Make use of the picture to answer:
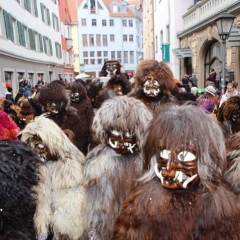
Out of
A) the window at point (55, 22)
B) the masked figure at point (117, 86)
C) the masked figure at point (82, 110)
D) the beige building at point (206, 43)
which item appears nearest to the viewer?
the masked figure at point (82, 110)

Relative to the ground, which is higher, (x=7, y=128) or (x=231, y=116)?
(x=231, y=116)

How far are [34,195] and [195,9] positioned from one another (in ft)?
45.7

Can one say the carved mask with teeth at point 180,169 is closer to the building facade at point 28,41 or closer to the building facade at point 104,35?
the building facade at point 28,41

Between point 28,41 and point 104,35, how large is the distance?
110ft

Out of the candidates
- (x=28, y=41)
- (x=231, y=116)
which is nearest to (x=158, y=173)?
(x=231, y=116)

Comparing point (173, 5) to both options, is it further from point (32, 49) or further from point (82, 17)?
point (82, 17)

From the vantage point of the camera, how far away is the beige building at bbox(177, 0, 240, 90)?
31.1 ft

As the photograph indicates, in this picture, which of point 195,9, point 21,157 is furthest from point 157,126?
point 195,9

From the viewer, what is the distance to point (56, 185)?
100 inches

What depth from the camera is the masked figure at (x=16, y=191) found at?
142 cm

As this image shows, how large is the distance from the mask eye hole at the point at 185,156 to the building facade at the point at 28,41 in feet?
36.1

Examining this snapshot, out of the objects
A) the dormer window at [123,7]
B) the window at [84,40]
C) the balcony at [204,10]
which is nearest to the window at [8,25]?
the balcony at [204,10]

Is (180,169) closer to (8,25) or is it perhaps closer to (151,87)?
(151,87)

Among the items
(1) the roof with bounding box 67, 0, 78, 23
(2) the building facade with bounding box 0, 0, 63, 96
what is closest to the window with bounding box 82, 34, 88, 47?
(1) the roof with bounding box 67, 0, 78, 23
